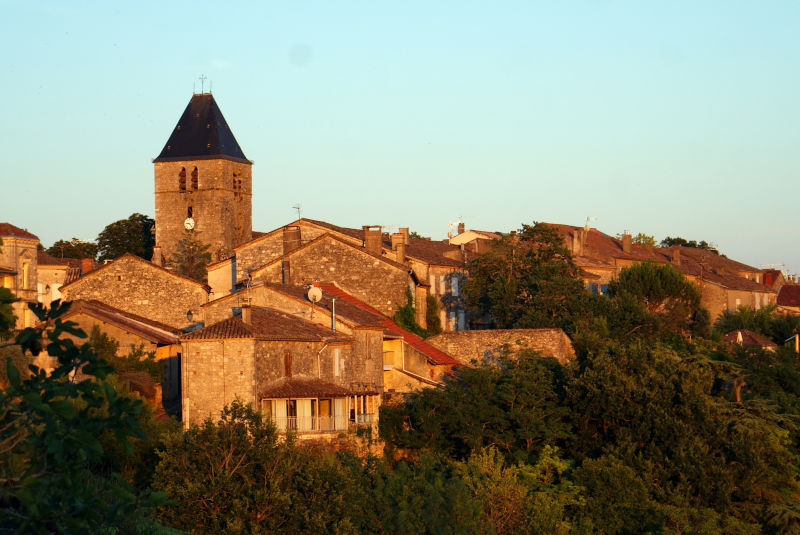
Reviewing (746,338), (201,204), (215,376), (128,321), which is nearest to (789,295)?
(746,338)

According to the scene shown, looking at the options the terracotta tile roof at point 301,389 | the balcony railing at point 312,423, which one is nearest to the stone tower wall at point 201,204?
the terracotta tile roof at point 301,389

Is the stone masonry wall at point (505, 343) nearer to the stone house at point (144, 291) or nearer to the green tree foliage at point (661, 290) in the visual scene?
the stone house at point (144, 291)

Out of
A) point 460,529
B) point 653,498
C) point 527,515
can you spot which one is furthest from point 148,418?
point 653,498

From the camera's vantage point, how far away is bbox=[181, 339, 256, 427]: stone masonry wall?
28547 mm

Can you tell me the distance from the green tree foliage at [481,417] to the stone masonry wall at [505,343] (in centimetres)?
387

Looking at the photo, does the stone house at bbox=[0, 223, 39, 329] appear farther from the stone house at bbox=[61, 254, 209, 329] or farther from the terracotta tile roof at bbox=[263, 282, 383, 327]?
the terracotta tile roof at bbox=[263, 282, 383, 327]

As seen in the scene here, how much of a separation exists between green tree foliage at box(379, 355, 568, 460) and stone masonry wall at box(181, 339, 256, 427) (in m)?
5.66

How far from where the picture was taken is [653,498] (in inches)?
1227

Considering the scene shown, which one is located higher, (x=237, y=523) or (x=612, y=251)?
(x=612, y=251)

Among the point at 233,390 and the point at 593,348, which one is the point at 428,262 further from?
the point at 233,390

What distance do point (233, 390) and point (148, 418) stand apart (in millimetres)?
2330

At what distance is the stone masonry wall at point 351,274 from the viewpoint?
136 ft

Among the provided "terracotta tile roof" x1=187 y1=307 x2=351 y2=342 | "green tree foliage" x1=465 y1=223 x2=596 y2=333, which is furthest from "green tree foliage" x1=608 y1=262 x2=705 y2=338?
"terracotta tile roof" x1=187 y1=307 x2=351 y2=342

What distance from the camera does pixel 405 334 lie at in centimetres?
3784
